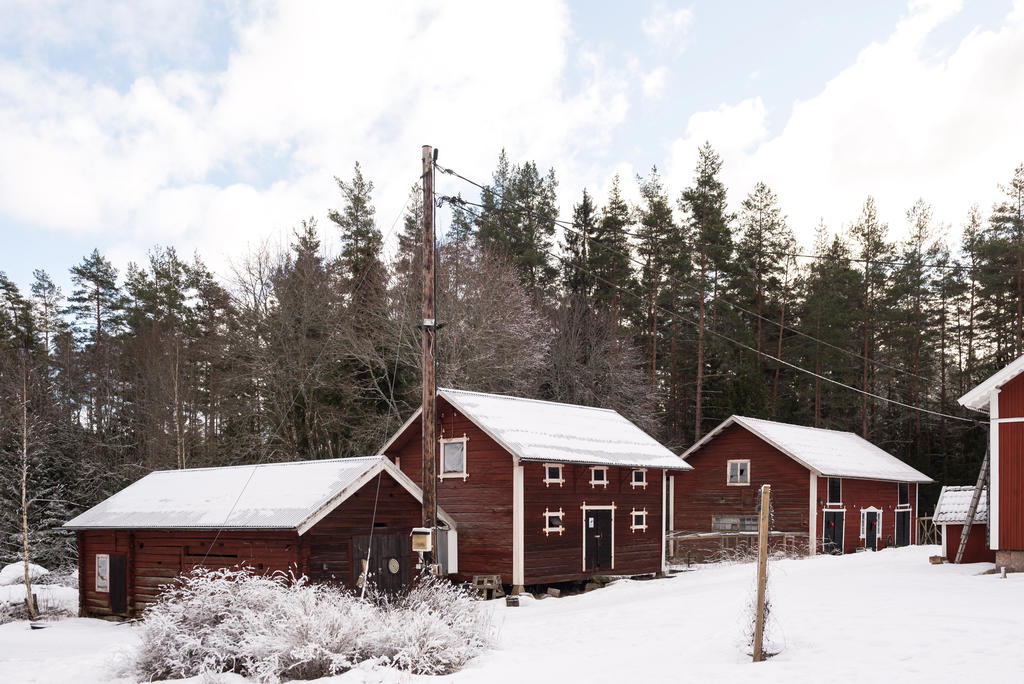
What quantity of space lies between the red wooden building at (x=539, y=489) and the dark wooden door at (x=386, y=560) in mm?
3639

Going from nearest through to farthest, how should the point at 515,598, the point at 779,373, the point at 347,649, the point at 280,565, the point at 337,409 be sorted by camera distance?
1. the point at 347,649
2. the point at 280,565
3. the point at 515,598
4. the point at 337,409
5. the point at 779,373

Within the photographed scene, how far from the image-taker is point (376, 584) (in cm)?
2128

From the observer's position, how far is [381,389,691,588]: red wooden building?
2558 cm

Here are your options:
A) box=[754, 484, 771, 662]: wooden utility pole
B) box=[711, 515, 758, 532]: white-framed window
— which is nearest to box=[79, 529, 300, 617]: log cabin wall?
box=[754, 484, 771, 662]: wooden utility pole

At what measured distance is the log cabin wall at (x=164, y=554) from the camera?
69.3 ft

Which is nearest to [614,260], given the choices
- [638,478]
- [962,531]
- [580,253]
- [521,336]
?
[580,253]

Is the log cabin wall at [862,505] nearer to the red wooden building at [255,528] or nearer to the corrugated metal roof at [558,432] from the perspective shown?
the corrugated metal roof at [558,432]

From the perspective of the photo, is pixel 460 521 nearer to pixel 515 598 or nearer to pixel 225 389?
pixel 515 598

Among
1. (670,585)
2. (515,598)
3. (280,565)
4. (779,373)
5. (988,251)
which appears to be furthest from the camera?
(779,373)

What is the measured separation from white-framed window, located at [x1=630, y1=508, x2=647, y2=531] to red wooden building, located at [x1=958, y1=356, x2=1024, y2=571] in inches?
419

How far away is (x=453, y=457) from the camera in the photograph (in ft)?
90.0

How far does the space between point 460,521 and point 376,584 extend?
5754mm

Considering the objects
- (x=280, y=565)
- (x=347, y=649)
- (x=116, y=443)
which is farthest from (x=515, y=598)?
(x=116, y=443)

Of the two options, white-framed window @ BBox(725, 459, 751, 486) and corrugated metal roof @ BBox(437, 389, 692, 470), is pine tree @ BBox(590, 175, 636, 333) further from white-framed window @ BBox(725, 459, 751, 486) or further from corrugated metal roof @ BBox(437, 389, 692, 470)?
corrugated metal roof @ BBox(437, 389, 692, 470)
